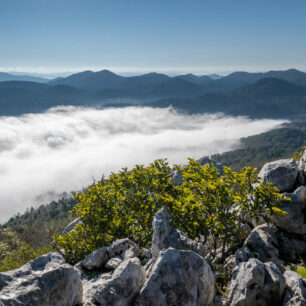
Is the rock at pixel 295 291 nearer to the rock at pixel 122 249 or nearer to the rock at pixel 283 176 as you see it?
the rock at pixel 122 249

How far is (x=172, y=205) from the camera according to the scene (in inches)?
794

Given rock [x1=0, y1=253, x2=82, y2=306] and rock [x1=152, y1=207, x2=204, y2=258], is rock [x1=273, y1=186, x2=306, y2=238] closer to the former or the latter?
rock [x1=152, y1=207, x2=204, y2=258]

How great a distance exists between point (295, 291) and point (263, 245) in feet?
19.2

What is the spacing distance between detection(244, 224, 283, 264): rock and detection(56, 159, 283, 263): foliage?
1.36 metres

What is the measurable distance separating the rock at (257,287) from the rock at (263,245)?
185 inches

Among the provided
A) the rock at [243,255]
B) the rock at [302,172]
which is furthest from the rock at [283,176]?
the rock at [243,255]

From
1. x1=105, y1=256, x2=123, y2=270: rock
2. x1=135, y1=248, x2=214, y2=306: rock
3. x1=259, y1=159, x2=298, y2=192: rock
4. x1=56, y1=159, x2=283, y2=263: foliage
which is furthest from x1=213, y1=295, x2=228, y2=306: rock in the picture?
x1=259, y1=159, x2=298, y2=192: rock

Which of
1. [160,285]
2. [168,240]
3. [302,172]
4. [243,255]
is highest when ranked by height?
[302,172]

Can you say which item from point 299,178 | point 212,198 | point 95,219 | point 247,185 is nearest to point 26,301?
point 95,219

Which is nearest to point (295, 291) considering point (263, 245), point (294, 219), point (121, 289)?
point (263, 245)

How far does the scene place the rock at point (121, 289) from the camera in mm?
14211

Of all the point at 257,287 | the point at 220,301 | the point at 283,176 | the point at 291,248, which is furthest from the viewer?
the point at 283,176

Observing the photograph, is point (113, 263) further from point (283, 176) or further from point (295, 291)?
point (283, 176)

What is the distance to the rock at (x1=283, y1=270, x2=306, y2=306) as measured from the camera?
43.9ft
